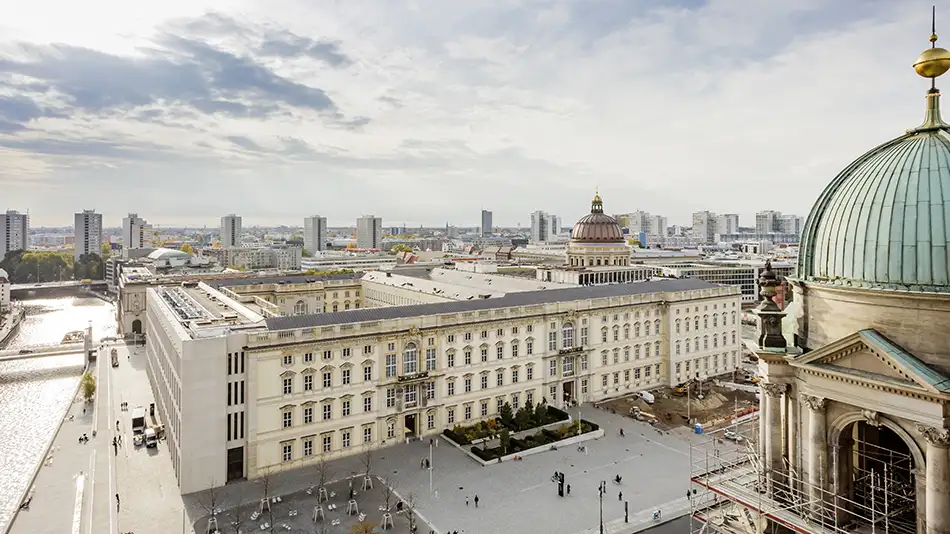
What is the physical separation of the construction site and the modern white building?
3.59 m

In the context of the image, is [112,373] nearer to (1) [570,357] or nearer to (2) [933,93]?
(1) [570,357]

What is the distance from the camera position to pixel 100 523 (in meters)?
52.0

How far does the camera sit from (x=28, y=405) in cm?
9294

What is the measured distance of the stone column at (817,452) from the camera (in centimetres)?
2664

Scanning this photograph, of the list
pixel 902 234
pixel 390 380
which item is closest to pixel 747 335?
pixel 390 380

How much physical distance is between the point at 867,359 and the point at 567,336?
201ft

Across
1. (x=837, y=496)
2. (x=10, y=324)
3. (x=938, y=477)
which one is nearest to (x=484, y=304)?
(x=837, y=496)

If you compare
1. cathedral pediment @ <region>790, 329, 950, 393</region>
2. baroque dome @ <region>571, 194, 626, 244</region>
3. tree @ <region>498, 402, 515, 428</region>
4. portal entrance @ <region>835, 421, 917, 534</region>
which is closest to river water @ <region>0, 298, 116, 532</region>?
tree @ <region>498, 402, 515, 428</region>

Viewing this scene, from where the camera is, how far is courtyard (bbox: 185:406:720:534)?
5250cm

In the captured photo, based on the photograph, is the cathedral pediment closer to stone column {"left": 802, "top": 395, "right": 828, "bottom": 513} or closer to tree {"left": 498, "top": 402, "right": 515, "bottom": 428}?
stone column {"left": 802, "top": 395, "right": 828, "bottom": 513}

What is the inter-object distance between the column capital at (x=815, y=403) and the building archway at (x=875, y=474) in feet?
2.81

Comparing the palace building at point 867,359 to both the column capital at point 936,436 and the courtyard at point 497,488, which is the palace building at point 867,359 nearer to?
the column capital at point 936,436

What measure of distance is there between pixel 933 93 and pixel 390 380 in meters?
56.3

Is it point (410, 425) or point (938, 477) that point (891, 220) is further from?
point (410, 425)
